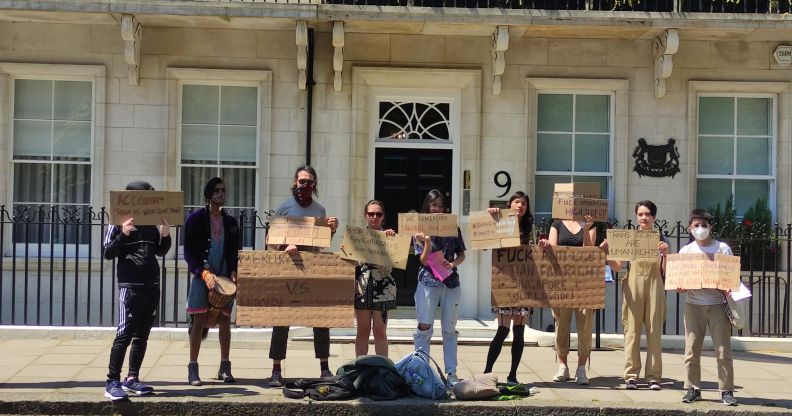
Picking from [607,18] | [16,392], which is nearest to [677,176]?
[607,18]

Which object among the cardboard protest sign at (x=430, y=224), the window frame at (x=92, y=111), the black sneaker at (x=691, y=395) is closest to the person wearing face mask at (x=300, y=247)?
the cardboard protest sign at (x=430, y=224)

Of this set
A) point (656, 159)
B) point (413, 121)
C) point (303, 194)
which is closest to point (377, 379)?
point (303, 194)

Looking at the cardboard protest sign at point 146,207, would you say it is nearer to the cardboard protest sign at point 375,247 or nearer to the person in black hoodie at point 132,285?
the person in black hoodie at point 132,285

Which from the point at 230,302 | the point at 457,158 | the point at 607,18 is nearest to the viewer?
the point at 230,302

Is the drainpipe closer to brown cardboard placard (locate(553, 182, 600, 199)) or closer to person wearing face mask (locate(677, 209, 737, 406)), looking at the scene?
brown cardboard placard (locate(553, 182, 600, 199))

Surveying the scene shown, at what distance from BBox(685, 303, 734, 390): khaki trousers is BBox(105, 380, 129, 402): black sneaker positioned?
4.75 meters

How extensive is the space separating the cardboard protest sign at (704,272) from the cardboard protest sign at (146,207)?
4245 mm

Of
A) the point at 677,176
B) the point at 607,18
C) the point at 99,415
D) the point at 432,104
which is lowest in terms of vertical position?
the point at 99,415

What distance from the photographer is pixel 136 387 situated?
26.2 feet

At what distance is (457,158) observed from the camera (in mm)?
12938

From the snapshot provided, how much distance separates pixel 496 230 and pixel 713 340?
207 cm

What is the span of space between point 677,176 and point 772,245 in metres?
1.64

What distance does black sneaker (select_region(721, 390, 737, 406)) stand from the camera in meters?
8.02

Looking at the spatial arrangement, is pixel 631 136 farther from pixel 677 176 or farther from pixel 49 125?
pixel 49 125
